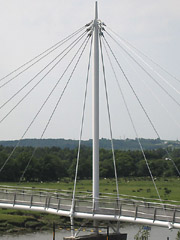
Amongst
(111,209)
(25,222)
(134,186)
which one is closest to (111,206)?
(111,209)

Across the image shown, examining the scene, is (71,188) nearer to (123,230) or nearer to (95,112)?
(123,230)

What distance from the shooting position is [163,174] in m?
117

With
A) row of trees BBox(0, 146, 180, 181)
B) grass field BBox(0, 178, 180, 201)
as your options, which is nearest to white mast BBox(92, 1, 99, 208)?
grass field BBox(0, 178, 180, 201)

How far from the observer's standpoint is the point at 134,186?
9800 cm

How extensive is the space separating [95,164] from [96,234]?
424 cm

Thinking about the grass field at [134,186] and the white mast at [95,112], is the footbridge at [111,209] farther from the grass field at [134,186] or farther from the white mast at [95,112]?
the grass field at [134,186]

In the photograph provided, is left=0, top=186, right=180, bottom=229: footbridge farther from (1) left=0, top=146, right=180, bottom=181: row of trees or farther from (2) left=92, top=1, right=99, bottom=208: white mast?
(1) left=0, top=146, right=180, bottom=181: row of trees

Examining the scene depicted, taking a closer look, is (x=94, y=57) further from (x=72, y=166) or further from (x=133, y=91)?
(x=72, y=166)

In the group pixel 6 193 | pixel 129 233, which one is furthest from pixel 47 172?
pixel 6 193

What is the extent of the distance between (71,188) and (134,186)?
1489 centimetres

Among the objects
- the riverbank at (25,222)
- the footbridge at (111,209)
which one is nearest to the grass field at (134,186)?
the riverbank at (25,222)

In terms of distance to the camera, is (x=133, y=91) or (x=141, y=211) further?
(x=133, y=91)

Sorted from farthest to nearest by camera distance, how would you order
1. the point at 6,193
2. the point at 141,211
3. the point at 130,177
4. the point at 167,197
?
the point at 130,177
the point at 167,197
the point at 6,193
the point at 141,211

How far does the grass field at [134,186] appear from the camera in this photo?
88562 mm
